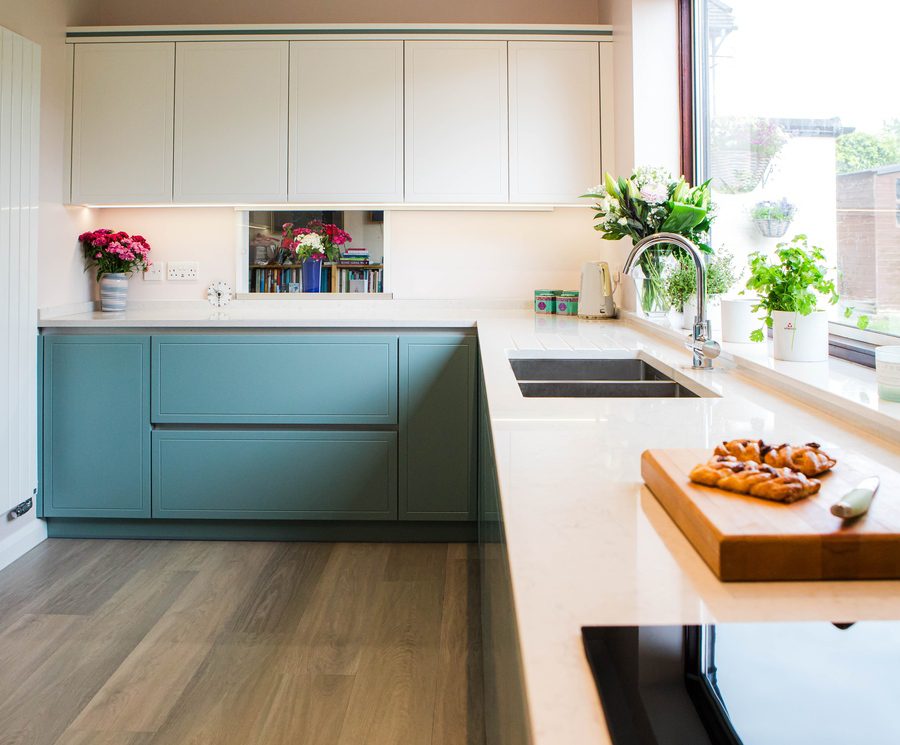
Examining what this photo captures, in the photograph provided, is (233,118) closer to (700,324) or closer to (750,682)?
(700,324)

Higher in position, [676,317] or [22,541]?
[676,317]

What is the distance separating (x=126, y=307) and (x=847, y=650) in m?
3.66

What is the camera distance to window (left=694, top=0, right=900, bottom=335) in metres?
1.77

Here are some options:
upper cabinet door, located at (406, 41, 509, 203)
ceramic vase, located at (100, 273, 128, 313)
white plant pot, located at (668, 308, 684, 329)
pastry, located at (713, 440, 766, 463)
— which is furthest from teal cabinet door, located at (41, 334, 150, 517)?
pastry, located at (713, 440, 766, 463)

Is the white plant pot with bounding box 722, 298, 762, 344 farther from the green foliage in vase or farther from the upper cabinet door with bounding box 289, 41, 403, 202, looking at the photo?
the upper cabinet door with bounding box 289, 41, 403, 202

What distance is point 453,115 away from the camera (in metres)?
3.39

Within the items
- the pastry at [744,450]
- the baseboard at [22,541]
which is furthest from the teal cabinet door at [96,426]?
the pastry at [744,450]

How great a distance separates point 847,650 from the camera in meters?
0.54

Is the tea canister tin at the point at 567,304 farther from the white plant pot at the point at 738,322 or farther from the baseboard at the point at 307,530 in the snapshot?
the white plant pot at the point at 738,322

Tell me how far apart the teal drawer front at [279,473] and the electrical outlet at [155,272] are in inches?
38.6

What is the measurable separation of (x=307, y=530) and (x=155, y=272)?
1.53 metres

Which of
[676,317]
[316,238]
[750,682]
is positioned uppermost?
[316,238]

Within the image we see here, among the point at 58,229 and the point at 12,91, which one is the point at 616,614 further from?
the point at 58,229

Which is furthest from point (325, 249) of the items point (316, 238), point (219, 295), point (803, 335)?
point (803, 335)
